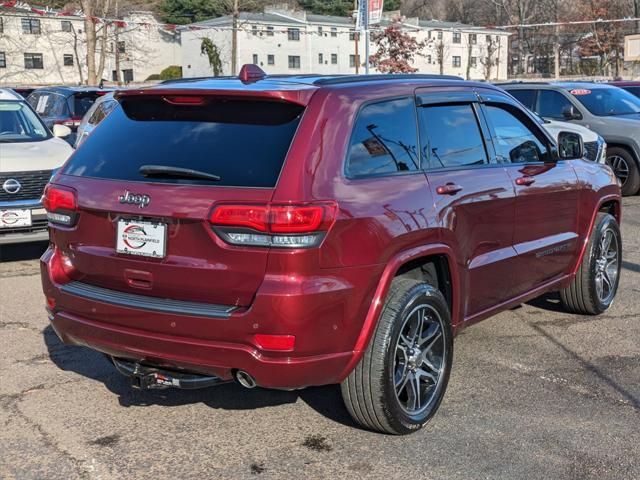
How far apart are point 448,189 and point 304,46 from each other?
70354mm

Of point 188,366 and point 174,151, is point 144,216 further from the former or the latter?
point 188,366

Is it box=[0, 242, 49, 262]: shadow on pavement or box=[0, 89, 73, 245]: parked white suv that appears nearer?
box=[0, 89, 73, 245]: parked white suv

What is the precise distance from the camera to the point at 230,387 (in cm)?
476

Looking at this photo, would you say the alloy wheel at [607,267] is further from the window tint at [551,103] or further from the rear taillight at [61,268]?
the window tint at [551,103]

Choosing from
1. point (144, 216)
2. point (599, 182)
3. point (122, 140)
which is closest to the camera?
point (144, 216)

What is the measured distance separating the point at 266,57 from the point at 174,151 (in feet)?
228

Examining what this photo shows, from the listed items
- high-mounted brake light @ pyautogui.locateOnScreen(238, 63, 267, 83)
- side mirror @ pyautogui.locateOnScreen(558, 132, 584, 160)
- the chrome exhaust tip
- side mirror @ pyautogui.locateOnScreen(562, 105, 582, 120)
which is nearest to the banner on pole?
side mirror @ pyautogui.locateOnScreen(562, 105, 582, 120)

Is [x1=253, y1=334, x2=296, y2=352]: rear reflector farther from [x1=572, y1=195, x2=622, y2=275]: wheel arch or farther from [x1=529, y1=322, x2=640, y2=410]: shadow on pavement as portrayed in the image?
[x1=572, y1=195, x2=622, y2=275]: wheel arch

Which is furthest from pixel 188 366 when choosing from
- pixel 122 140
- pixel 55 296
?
pixel 122 140

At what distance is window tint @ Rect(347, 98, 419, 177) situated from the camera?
3.78m

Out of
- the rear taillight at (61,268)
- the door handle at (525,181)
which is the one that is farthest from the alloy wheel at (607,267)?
the rear taillight at (61,268)

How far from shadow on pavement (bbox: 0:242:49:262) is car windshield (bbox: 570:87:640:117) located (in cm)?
924

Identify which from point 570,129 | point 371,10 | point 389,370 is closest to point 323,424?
point 389,370

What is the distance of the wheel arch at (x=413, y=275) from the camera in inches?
144
